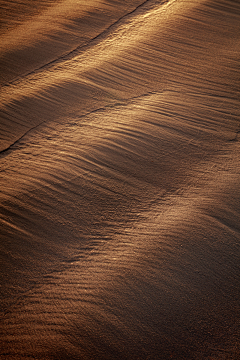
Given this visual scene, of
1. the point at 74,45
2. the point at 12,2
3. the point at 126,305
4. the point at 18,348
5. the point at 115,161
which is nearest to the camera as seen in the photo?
the point at 18,348

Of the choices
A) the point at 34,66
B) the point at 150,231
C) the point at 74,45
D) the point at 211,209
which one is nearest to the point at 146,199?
the point at 150,231

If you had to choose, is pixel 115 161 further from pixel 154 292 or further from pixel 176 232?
pixel 154 292

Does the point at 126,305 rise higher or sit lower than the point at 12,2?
lower

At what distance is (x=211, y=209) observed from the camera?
8.40 feet

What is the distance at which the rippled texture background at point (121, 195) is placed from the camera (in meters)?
1.90

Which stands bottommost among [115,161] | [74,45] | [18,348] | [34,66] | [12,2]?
[18,348]

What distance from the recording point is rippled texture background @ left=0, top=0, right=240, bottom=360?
1.90 m

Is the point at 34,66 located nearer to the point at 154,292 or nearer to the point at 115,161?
the point at 115,161

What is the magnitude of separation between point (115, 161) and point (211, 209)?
3.97 feet

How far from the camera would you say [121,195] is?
275cm

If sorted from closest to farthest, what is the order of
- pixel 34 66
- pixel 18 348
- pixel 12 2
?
pixel 18 348, pixel 34 66, pixel 12 2

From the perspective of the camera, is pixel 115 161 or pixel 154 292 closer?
pixel 154 292

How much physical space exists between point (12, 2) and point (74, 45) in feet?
8.51

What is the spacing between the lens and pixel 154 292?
6.71 ft
